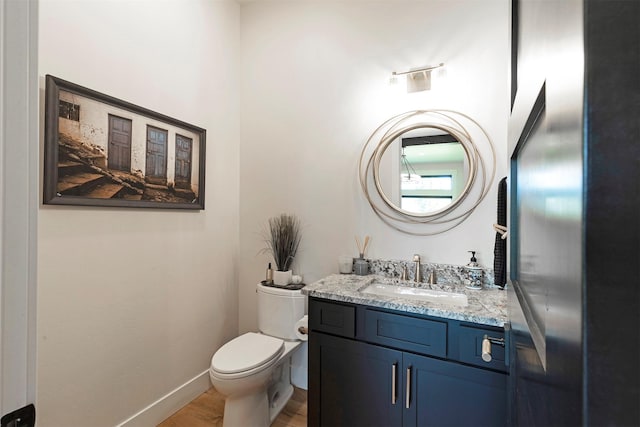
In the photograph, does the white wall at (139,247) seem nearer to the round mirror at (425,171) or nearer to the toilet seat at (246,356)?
the toilet seat at (246,356)

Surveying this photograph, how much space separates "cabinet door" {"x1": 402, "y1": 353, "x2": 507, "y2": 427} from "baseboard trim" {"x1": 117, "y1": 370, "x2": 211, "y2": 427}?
1.45 m

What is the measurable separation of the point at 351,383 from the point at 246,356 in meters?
0.60

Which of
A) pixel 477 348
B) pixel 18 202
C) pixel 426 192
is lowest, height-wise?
pixel 477 348

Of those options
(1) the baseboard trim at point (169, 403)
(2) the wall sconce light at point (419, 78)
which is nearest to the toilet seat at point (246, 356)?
(1) the baseboard trim at point (169, 403)

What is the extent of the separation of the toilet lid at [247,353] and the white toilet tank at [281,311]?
0.10 m

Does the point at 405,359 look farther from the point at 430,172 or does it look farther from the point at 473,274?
the point at 430,172

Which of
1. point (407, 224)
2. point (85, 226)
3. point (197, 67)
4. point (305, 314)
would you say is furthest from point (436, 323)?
point (197, 67)

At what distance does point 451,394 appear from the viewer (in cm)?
131

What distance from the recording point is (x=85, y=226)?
1.52 metres

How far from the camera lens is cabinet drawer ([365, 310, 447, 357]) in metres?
1.34

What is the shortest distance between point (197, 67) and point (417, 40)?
146 cm

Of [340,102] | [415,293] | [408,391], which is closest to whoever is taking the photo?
[408,391]

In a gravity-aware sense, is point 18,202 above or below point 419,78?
below

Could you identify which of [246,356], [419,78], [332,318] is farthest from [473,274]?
[246,356]
